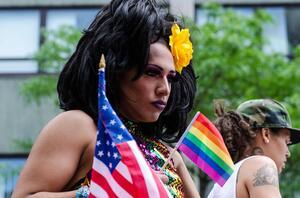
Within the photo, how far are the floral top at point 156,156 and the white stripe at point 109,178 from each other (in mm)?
332

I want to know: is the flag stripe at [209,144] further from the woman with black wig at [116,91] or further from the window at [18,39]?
the window at [18,39]

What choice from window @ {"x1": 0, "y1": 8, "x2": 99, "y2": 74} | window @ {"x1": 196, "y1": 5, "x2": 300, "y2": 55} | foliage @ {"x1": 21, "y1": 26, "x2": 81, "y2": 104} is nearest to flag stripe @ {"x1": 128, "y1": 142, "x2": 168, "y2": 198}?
foliage @ {"x1": 21, "y1": 26, "x2": 81, "y2": 104}

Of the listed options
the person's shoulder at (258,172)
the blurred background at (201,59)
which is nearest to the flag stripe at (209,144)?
the person's shoulder at (258,172)

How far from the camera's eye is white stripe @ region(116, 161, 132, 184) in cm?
256

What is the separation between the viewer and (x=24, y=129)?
51.3ft

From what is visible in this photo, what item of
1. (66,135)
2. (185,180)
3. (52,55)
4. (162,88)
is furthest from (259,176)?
(52,55)

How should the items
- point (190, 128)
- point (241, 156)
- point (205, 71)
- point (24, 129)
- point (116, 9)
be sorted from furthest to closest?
point (24, 129) → point (205, 71) → point (241, 156) → point (190, 128) → point (116, 9)

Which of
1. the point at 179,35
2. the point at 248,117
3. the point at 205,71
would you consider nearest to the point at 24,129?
the point at 205,71

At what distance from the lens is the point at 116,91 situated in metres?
2.88

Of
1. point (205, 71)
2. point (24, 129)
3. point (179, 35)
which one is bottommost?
point (24, 129)

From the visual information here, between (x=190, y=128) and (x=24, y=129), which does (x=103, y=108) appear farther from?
(x=24, y=129)

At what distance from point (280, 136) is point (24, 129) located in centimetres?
1194

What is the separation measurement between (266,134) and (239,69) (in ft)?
23.8

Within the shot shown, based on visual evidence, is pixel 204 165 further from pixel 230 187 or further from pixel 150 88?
pixel 150 88
